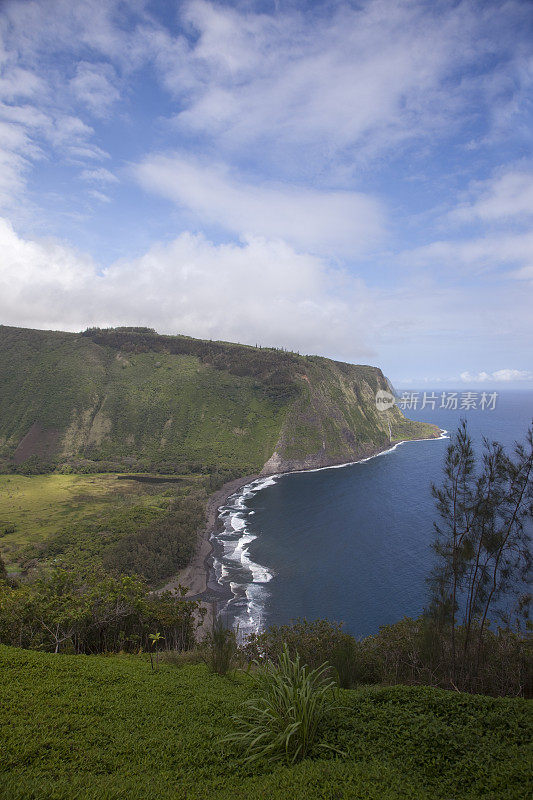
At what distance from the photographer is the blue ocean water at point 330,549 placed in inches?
1492

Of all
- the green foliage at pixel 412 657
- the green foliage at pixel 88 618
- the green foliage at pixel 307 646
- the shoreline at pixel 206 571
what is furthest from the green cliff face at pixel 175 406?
the green foliage at pixel 412 657

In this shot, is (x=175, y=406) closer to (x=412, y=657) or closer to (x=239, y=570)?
(x=239, y=570)

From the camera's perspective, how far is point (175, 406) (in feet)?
395

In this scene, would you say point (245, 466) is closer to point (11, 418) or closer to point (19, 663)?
point (11, 418)

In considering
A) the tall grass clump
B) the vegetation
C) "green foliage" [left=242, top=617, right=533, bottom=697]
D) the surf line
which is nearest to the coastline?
the surf line

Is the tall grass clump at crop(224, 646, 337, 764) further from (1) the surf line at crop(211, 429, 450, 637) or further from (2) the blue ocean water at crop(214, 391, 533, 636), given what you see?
(2) the blue ocean water at crop(214, 391, 533, 636)

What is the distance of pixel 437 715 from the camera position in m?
9.44

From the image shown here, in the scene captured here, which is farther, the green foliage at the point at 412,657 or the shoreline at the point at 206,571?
the shoreline at the point at 206,571

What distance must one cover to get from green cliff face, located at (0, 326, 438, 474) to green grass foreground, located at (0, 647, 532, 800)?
8398cm

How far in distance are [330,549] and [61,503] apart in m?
48.8

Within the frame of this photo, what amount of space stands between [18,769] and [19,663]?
4.76m

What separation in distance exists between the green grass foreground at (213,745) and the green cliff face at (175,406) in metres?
84.0

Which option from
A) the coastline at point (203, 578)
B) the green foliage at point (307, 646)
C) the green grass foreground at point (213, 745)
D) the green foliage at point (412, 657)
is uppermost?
the green grass foreground at point (213, 745)

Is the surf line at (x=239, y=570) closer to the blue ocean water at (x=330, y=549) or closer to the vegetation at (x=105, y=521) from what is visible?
the blue ocean water at (x=330, y=549)
